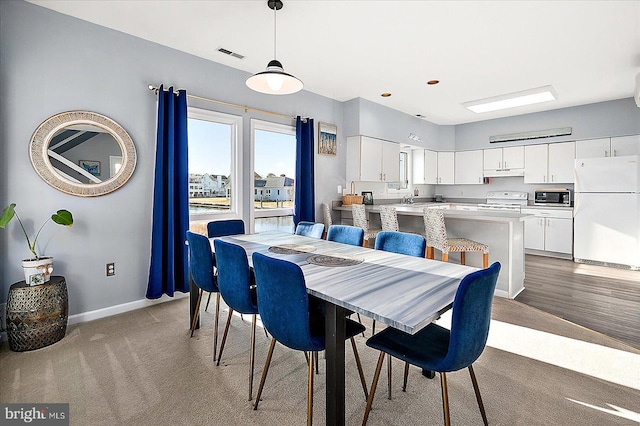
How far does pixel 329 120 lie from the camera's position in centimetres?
501

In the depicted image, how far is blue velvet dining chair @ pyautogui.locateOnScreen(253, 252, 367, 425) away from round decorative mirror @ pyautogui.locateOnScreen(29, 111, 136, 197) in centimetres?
227

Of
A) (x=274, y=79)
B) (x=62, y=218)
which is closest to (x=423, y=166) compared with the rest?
(x=274, y=79)

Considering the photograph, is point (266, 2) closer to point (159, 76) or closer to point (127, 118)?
point (159, 76)

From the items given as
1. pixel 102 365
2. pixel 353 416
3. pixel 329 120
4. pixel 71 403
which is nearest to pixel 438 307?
pixel 353 416

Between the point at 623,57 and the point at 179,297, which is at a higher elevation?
the point at 623,57

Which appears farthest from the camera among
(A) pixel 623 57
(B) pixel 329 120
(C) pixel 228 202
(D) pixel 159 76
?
(B) pixel 329 120

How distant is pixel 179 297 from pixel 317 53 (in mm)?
3098

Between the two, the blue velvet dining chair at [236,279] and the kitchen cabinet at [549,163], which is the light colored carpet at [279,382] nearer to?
the blue velvet dining chair at [236,279]

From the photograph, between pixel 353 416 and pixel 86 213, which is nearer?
pixel 353 416

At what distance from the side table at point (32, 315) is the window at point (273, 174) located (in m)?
2.22

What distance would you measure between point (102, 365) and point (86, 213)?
1416 millimetres

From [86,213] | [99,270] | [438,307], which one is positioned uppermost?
[86,213]

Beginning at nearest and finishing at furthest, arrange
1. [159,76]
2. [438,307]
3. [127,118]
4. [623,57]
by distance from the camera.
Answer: [438,307], [127,118], [159,76], [623,57]

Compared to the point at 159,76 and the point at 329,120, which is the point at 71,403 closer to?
the point at 159,76
